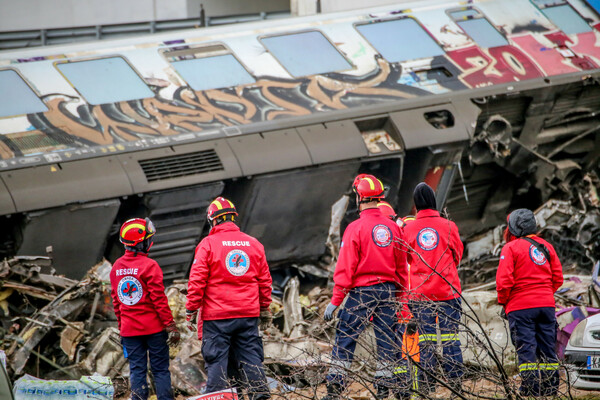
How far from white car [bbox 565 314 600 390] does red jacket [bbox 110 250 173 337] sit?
3.33 m

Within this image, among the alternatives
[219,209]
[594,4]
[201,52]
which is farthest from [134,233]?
[594,4]

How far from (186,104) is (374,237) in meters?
4.32

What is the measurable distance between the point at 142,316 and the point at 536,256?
10.6 ft

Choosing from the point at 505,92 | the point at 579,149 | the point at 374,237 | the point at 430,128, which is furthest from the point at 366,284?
Result: the point at 579,149

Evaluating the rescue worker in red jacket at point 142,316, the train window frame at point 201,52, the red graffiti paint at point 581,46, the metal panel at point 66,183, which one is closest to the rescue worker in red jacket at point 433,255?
the rescue worker in red jacket at point 142,316

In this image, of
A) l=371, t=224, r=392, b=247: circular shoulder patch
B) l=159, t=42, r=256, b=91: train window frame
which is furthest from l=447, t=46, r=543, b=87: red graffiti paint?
l=371, t=224, r=392, b=247: circular shoulder patch

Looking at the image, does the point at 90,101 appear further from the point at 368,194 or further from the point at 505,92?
the point at 505,92

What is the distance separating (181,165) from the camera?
979cm

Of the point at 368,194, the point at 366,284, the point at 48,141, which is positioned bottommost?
the point at 366,284

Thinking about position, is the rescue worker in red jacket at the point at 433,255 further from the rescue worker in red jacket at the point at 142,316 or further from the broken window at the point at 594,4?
the broken window at the point at 594,4

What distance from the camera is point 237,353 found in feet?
22.9

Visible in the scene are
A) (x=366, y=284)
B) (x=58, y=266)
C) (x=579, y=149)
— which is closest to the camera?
(x=366, y=284)

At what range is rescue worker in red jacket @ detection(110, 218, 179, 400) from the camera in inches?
281

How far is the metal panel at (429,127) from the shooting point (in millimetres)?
10750
